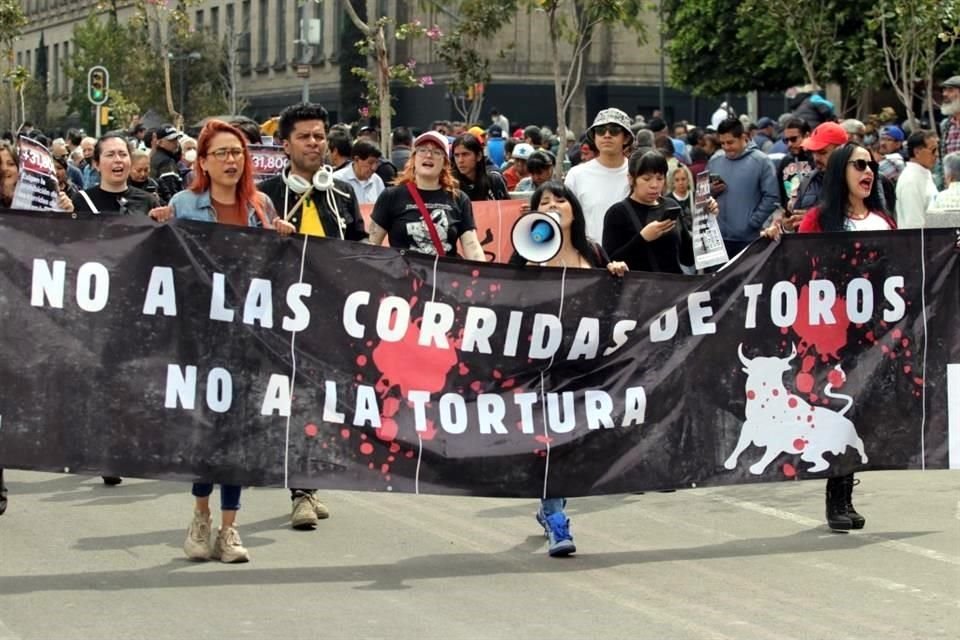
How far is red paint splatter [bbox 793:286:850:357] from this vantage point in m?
9.47

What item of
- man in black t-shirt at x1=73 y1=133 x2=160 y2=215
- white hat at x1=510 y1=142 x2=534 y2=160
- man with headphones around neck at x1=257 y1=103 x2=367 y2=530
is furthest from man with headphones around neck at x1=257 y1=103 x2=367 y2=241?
white hat at x1=510 y1=142 x2=534 y2=160

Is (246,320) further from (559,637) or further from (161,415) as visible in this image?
(559,637)

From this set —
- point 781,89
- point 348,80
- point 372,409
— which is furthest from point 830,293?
point 348,80

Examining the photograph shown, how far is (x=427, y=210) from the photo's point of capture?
10180 mm

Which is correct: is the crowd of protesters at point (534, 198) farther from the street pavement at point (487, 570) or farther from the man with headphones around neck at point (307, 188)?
Answer: the street pavement at point (487, 570)

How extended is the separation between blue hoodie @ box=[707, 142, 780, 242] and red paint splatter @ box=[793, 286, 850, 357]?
4810 mm

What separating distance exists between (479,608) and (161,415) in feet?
5.43

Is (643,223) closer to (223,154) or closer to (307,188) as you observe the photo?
(307,188)

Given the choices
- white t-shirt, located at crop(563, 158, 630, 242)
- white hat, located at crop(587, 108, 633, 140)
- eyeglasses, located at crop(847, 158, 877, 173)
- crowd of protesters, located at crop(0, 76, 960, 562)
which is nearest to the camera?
crowd of protesters, located at crop(0, 76, 960, 562)

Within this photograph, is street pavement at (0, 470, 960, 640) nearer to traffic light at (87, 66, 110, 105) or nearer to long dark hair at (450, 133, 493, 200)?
long dark hair at (450, 133, 493, 200)

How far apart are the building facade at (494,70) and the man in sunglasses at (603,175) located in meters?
45.4

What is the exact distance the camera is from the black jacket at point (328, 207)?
31.8 feet

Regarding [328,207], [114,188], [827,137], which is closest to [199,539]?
[328,207]

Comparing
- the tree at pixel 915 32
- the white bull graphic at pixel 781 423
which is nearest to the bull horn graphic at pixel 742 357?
the white bull graphic at pixel 781 423
